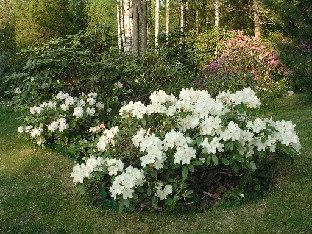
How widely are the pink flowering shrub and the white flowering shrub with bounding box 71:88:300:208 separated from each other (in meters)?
3.71

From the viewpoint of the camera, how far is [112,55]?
7.84m

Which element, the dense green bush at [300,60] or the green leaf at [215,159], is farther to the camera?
the dense green bush at [300,60]

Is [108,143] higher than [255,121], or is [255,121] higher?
[255,121]

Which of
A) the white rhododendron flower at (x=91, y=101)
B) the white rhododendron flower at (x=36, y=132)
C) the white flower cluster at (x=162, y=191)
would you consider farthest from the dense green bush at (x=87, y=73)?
the white flower cluster at (x=162, y=191)

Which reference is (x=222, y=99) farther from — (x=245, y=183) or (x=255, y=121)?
(x=245, y=183)

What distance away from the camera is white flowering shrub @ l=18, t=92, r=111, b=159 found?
6.50 m

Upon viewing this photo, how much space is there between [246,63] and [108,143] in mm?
8690

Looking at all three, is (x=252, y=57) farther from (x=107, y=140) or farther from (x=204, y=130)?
(x=204, y=130)

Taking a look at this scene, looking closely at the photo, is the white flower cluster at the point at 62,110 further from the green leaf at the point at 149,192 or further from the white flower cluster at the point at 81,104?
the green leaf at the point at 149,192

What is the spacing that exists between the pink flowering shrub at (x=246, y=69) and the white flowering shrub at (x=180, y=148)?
3714 millimetres

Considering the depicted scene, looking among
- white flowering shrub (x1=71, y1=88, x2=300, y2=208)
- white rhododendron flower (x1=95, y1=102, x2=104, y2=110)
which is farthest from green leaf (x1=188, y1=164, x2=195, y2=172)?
white rhododendron flower (x1=95, y1=102, x2=104, y2=110)

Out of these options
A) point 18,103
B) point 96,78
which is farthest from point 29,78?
point 96,78

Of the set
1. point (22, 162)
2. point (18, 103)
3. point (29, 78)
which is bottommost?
point (22, 162)

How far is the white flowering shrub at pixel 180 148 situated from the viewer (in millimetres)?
4180
